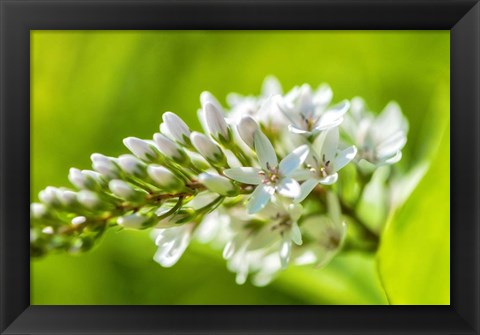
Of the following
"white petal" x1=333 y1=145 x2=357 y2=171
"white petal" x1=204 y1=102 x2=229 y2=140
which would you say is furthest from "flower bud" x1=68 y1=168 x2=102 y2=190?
"white petal" x1=333 y1=145 x2=357 y2=171

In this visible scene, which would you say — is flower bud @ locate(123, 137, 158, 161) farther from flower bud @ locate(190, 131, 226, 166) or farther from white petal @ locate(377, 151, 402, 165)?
white petal @ locate(377, 151, 402, 165)

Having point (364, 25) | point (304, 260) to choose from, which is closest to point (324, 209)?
point (304, 260)

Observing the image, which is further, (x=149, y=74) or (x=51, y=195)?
(x=149, y=74)

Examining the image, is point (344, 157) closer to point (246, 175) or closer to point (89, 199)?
point (246, 175)

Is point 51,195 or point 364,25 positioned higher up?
point 364,25
